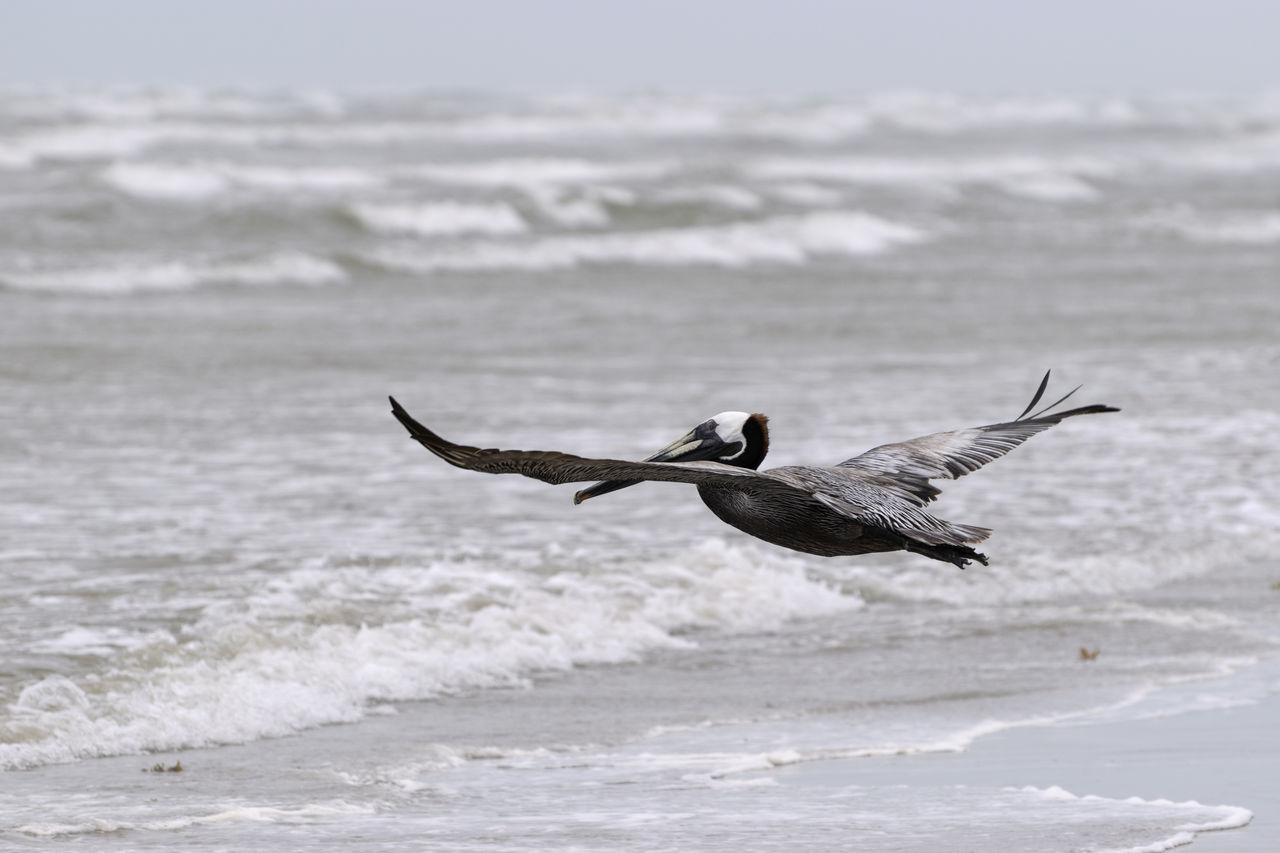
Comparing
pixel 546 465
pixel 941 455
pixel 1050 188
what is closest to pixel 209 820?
pixel 546 465

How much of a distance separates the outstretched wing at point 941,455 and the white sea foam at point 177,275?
16655 millimetres

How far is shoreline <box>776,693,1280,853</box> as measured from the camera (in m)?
6.12

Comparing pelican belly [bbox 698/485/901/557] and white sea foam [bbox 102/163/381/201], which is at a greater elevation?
white sea foam [bbox 102/163/381/201]

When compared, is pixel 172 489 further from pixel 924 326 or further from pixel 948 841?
pixel 924 326

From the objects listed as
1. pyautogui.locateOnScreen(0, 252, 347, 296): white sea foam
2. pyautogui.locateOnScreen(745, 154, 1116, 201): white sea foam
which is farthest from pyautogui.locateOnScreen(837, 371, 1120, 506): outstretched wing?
pyautogui.locateOnScreen(745, 154, 1116, 201): white sea foam

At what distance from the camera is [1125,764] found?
6.50 meters

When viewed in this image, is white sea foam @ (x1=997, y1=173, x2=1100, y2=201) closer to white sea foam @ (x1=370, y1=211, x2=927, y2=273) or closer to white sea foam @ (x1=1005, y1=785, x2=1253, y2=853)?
white sea foam @ (x1=370, y1=211, x2=927, y2=273)

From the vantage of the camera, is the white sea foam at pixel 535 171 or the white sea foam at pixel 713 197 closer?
the white sea foam at pixel 713 197

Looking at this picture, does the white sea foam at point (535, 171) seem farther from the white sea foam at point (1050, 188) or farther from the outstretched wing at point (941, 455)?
the outstretched wing at point (941, 455)

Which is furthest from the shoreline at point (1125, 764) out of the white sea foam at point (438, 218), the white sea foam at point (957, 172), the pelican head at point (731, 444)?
the white sea foam at point (957, 172)

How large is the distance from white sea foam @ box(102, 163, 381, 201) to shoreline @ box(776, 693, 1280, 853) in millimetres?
26210

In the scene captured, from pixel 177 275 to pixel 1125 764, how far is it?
59.3 feet

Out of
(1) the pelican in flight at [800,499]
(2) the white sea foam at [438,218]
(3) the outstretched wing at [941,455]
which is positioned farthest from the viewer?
(2) the white sea foam at [438,218]

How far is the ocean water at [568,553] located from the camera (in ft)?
20.3
